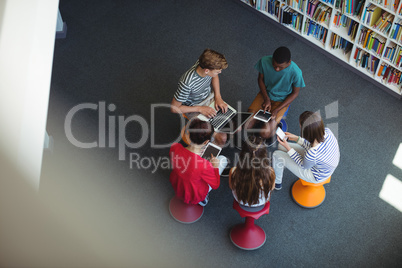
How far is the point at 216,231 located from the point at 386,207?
1483 millimetres

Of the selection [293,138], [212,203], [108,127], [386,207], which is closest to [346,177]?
[386,207]

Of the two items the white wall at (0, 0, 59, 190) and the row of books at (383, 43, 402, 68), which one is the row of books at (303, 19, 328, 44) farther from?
the white wall at (0, 0, 59, 190)

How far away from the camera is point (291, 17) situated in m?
4.72

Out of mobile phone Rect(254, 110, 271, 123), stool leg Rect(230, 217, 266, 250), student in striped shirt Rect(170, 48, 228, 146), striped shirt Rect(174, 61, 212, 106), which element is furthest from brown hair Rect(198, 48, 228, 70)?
stool leg Rect(230, 217, 266, 250)

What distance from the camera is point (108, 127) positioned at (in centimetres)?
423

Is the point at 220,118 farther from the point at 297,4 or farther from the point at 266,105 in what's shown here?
the point at 297,4

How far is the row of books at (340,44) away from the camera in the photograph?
449 cm

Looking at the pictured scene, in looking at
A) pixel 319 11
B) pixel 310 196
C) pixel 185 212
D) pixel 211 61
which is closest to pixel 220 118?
pixel 211 61

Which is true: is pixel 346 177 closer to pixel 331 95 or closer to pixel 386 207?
pixel 386 207

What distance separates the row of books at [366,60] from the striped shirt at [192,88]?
5.76 ft

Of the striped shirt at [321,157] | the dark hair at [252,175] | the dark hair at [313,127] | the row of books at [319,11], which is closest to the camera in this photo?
the dark hair at [252,175]

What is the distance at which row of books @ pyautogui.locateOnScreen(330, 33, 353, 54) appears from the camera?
4.49 metres

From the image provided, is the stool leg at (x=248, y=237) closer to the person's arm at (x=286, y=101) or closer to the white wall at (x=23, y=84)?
the person's arm at (x=286, y=101)

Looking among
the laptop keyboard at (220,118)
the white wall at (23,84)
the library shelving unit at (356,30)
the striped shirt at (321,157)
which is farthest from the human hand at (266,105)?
the white wall at (23,84)
